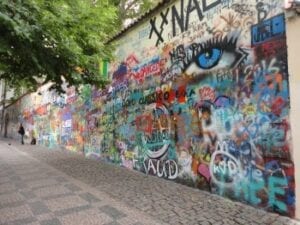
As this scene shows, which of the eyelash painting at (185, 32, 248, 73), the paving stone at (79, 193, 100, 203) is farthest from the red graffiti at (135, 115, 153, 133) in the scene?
the paving stone at (79, 193, 100, 203)

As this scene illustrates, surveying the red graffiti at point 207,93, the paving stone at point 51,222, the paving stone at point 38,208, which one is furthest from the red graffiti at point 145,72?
the paving stone at point 51,222

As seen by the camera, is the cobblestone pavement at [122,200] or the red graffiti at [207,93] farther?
the red graffiti at [207,93]

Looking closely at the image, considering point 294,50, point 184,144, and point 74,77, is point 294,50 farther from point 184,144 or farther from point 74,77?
point 74,77

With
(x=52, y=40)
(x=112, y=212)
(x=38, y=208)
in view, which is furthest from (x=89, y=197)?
(x=52, y=40)

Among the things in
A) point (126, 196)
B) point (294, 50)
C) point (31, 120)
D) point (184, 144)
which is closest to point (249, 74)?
point (294, 50)

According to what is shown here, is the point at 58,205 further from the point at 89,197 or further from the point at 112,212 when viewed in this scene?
the point at 112,212

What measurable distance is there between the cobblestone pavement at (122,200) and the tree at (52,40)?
9.40ft

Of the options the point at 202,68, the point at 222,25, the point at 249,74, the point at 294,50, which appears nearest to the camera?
the point at 294,50

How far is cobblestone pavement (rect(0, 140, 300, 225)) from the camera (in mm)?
5465

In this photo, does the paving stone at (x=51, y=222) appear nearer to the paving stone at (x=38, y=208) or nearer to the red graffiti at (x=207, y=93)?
the paving stone at (x=38, y=208)

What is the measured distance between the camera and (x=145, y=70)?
976 centimetres

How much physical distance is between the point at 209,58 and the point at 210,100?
36.7 inches

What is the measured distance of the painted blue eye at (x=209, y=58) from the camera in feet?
23.1

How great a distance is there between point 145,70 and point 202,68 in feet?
8.74
